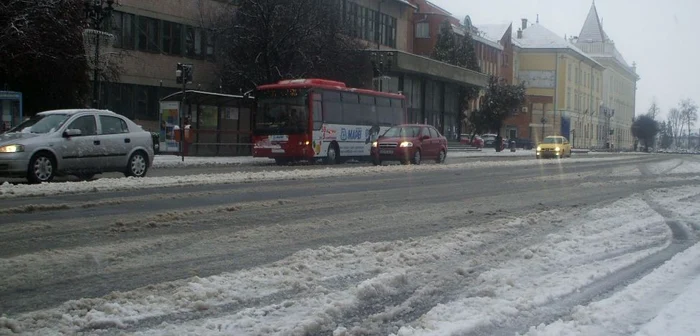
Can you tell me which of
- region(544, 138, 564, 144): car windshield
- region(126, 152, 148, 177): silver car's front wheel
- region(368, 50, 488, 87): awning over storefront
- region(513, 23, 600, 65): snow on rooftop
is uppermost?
region(513, 23, 600, 65): snow on rooftop

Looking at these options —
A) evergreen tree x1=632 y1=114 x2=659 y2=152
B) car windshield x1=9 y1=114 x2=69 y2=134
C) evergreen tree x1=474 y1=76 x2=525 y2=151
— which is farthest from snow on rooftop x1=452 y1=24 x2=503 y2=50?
car windshield x1=9 y1=114 x2=69 y2=134

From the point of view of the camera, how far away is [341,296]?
645 cm

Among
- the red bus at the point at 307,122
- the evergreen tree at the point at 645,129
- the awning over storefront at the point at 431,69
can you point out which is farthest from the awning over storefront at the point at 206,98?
the evergreen tree at the point at 645,129

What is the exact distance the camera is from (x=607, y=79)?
126 m

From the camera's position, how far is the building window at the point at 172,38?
41.3m

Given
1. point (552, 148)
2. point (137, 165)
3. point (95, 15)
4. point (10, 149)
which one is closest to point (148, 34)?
point (95, 15)

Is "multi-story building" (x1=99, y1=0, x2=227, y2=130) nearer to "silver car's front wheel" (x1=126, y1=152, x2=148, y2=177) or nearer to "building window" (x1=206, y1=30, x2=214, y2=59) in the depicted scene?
"building window" (x1=206, y1=30, x2=214, y2=59)

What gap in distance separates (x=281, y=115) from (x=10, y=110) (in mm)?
9801

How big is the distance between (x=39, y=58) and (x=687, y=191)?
20.2 m

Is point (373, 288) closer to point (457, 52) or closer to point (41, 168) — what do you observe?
point (41, 168)

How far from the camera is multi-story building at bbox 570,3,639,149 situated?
4791 inches

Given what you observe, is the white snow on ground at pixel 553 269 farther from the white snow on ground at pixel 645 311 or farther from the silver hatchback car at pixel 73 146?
the silver hatchback car at pixel 73 146

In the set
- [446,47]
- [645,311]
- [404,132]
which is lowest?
[645,311]

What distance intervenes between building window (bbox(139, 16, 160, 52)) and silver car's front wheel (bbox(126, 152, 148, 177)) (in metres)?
22.3
